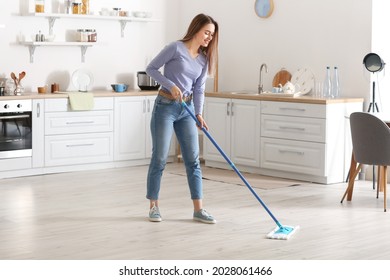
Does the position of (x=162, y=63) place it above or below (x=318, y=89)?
above

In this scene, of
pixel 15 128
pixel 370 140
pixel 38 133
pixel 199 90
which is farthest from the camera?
pixel 38 133

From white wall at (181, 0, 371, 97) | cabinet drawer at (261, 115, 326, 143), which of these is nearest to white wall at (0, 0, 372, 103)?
white wall at (181, 0, 371, 97)

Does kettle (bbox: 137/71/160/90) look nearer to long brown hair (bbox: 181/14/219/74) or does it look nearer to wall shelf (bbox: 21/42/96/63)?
wall shelf (bbox: 21/42/96/63)

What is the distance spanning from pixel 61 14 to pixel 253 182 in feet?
7.99

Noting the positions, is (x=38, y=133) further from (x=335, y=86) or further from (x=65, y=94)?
(x=335, y=86)

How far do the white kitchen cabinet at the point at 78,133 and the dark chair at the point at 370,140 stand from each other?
2.61 m

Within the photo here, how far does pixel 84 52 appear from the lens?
321 inches

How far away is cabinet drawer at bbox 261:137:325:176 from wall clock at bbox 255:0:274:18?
131 cm

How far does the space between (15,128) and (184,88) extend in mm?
2545

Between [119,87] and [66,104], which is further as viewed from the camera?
[119,87]

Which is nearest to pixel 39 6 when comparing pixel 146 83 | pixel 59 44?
pixel 59 44

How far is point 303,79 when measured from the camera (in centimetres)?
764

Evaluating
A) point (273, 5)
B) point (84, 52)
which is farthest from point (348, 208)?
point (84, 52)

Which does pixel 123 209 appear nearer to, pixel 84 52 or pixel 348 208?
pixel 348 208
